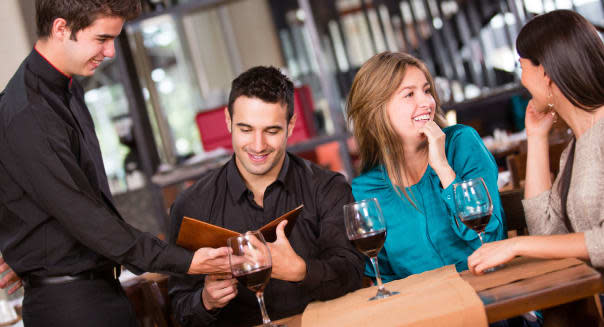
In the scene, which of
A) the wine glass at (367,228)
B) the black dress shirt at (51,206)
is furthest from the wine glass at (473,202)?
the black dress shirt at (51,206)

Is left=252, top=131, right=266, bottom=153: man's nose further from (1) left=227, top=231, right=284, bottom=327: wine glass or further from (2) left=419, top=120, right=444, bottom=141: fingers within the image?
(1) left=227, top=231, right=284, bottom=327: wine glass

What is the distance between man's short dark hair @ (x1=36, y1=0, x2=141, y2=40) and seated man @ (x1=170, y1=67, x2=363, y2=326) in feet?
1.68

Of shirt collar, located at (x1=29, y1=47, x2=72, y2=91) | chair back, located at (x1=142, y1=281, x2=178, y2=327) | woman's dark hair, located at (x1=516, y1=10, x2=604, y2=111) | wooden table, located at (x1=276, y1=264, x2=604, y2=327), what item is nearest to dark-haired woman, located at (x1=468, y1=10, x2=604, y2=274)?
woman's dark hair, located at (x1=516, y1=10, x2=604, y2=111)

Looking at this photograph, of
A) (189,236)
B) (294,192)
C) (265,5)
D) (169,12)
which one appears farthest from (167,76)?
(189,236)

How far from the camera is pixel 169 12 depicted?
421 centimetres

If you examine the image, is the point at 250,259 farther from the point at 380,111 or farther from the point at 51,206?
the point at 380,111

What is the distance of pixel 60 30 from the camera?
5.20 ft

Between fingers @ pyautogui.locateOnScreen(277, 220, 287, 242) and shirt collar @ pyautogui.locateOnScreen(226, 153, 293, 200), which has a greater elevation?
shirt collar @ pyautogui.locateOnScreen(226, 153, 293, 200)

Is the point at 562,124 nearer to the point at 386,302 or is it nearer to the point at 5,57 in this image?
the point at 386,302

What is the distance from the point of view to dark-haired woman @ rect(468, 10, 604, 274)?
1.28 m

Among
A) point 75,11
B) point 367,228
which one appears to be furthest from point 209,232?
point 75,11

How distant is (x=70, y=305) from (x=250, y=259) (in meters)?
0.60

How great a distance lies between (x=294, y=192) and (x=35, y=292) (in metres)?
0.83

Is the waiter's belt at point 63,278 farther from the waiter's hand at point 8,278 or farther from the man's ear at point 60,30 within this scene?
the man's ear at point 60,30
